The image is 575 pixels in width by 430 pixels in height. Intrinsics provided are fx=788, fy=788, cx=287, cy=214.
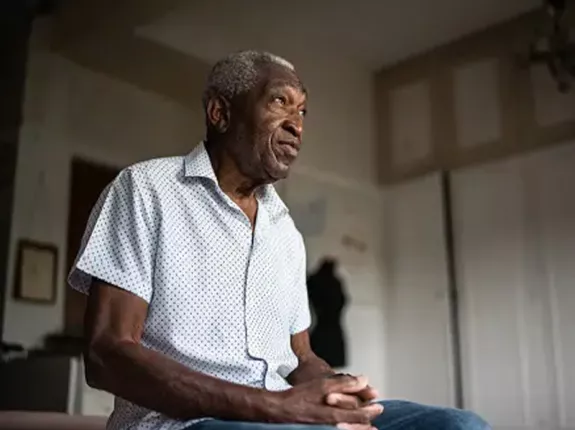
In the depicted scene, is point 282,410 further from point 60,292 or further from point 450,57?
point 450,57

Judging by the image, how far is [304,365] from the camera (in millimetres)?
1252

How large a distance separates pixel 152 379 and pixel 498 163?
13.0ft

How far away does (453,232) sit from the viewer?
186 inches

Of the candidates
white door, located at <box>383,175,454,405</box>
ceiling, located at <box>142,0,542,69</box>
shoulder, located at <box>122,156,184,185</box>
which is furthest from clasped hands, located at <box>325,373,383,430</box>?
white door, located at <box>383,175,454,405</box>

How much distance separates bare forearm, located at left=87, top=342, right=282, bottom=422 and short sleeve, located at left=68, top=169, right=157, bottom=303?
0.11 m

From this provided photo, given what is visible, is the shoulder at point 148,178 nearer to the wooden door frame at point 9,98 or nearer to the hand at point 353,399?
the hand at point 353,399

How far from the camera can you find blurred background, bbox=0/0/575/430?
3.82 m

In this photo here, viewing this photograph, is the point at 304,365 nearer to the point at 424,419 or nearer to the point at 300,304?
the point at 300,304

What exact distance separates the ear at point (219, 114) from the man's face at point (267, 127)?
0.04ft

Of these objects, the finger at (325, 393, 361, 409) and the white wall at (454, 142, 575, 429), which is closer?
the finger at (325, 393, 361, 409)

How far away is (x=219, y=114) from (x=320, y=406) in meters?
0.52

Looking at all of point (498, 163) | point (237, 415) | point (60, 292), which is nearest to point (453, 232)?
point (498, 163)

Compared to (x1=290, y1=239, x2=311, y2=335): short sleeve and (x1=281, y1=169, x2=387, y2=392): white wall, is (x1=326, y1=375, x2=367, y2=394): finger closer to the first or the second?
(x1=290, y1=239, x2=311, y2=335): short sleeve

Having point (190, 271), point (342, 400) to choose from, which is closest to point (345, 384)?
point (342, 400)
